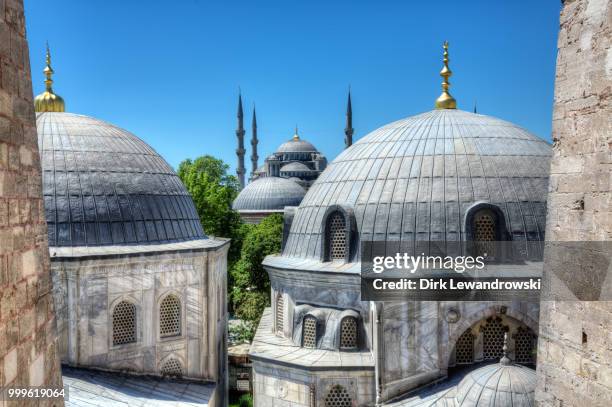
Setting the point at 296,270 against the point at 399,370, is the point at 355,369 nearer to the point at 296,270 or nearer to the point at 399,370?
the point at 399,370

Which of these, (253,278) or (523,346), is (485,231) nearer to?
(523,346)

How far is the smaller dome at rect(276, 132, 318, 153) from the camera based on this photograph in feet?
185

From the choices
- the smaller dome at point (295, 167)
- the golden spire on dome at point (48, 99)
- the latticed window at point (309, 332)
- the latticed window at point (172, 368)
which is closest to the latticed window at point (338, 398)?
the latticed window at point (309, 332)

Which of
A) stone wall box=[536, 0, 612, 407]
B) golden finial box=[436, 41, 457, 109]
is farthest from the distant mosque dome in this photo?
stone wall box=[536, 0, 612, 407]

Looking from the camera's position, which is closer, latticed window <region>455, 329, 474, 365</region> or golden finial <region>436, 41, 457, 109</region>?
latticed window <region>455, 329, 474, 365</region>

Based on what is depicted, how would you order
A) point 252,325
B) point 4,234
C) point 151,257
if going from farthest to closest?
point 252,325
point 151,257
point 4,234

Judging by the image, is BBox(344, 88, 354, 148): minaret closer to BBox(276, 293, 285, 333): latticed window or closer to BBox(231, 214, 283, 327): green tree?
BBox(231, 214, 283, 327): green tree

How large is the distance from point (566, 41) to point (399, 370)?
8093 millimetres

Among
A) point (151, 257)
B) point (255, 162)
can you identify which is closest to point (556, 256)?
point (151, 257)

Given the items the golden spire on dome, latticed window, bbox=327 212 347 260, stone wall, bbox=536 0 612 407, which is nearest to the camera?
stone wall, bbox=536 0 612 407

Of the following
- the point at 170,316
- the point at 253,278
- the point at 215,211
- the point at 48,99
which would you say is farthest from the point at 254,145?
the point at 170,316

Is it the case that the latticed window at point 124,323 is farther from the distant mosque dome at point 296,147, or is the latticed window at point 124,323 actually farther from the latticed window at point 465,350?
the distant mosque dome at point 296,147

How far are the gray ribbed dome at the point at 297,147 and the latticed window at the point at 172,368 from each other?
142ft

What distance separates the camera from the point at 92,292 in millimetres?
12383
